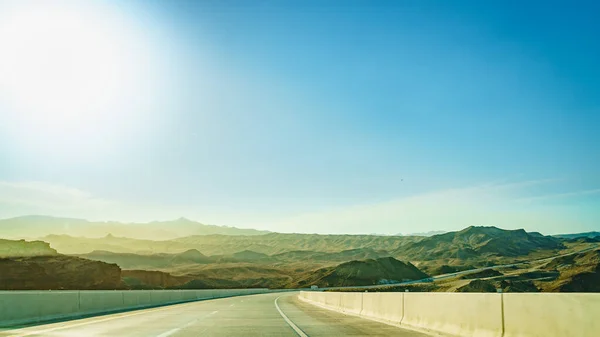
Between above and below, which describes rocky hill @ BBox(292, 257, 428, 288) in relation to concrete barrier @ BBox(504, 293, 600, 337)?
below

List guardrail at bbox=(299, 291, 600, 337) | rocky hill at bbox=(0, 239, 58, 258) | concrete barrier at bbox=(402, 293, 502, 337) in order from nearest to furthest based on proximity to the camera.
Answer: guardrail at bbox=(299, 291, 600, 337), concrete barrier at bbox=(402, 293, 502, 337), rocky hill at bbox=(0, 239, 58, 258)

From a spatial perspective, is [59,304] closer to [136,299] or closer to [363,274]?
[136,299]

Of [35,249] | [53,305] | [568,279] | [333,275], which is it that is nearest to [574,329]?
[53,305]

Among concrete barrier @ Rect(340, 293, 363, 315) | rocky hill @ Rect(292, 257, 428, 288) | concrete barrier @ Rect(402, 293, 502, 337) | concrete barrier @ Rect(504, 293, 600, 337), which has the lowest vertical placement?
rocky hill @ Rect(292, 257, 428, 288)

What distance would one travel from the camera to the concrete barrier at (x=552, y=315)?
7707 mm

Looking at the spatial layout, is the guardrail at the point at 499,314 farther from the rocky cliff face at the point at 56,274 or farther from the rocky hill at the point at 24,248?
the rocky hill at the point at 24,248

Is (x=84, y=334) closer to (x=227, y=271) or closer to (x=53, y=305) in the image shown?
(x=53, y=305)

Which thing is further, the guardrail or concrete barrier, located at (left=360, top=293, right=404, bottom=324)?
concrete barrier, located at (left=360, top=293, right=404, bottom=324)

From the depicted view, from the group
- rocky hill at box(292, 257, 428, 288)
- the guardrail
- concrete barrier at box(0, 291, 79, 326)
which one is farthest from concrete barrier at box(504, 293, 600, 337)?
rocky hill at box(292, 257, 428, 288)

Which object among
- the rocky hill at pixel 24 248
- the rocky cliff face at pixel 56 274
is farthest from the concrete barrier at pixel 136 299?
the rocky hill at pixel 24 248

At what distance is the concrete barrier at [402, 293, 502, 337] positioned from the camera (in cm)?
1051

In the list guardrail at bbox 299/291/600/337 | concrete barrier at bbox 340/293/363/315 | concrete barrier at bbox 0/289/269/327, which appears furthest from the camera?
concrete barrier at bbox 340/293/363/315

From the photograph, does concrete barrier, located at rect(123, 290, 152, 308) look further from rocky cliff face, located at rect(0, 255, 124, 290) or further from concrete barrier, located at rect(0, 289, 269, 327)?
rocky cliff face, located at rect(0, 255, 124, 290)

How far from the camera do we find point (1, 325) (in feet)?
52.1
